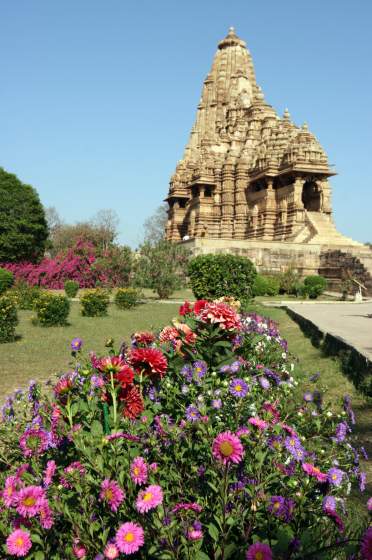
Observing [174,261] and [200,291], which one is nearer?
[200,291]

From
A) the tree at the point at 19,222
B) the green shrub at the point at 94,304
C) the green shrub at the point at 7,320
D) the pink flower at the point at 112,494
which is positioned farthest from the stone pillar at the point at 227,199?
the pink flower at the point at 112,494

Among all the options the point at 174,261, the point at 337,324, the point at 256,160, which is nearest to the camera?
the point at 337,324

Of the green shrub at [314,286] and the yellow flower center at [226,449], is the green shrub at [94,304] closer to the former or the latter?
the green shrub at [314,286]

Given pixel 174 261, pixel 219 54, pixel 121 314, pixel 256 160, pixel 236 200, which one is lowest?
pixel 121 314

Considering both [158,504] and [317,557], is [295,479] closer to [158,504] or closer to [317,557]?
[317,557]

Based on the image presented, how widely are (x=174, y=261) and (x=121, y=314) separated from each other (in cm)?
650

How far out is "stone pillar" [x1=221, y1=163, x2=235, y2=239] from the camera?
36.6 metres

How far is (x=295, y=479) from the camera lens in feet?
5.80

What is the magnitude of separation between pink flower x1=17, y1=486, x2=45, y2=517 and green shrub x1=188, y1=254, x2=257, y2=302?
12556 millimetres

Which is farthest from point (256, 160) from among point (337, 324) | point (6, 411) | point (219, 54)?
point (6, 411)

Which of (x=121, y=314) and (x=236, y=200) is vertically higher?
(x=236, y=200)

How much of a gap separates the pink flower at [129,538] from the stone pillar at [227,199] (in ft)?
116

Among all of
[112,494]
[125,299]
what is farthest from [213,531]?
[125,299]

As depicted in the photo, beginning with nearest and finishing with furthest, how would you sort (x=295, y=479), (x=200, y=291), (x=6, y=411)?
(x=295, y=479) → (x=6, y=411) → (x=200, y=291)
